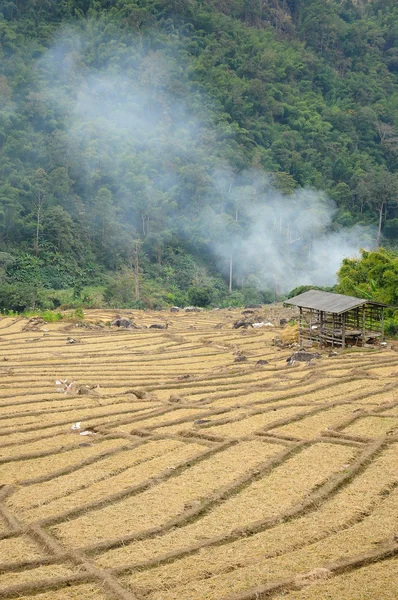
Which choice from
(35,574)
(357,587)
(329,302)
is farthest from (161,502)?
(329,302)

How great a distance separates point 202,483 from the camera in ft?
38.9

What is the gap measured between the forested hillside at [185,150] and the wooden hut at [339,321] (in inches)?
991

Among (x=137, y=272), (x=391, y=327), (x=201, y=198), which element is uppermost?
(x=201, y=198)

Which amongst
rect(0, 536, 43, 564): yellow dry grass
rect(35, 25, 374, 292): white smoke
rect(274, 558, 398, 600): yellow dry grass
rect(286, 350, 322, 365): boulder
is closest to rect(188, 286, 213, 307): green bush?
rect(35, 25, 374, 292): white smoke

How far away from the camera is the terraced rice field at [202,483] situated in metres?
8.20

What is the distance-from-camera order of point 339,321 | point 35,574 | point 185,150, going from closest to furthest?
1. point 35,574
2. point 339,321
3. point 185,150

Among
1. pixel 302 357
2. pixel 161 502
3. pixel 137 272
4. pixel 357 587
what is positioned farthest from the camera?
pixel 137 272

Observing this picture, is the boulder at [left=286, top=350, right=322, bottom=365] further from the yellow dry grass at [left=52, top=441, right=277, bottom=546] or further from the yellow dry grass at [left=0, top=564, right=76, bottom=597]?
Answer: the yellow dry grass at [left=0, top=564, right=76, bottom=597]

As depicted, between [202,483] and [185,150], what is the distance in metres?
69.8

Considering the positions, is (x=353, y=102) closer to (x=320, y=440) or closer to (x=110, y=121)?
(x=110, y=121)

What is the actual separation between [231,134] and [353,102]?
84.1 feet

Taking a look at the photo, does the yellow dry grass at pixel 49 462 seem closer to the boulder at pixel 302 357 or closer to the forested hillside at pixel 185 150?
the boulder at pixel 302 357

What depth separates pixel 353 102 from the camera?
324 feet

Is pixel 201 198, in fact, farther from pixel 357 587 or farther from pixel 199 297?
pixel 357 587
